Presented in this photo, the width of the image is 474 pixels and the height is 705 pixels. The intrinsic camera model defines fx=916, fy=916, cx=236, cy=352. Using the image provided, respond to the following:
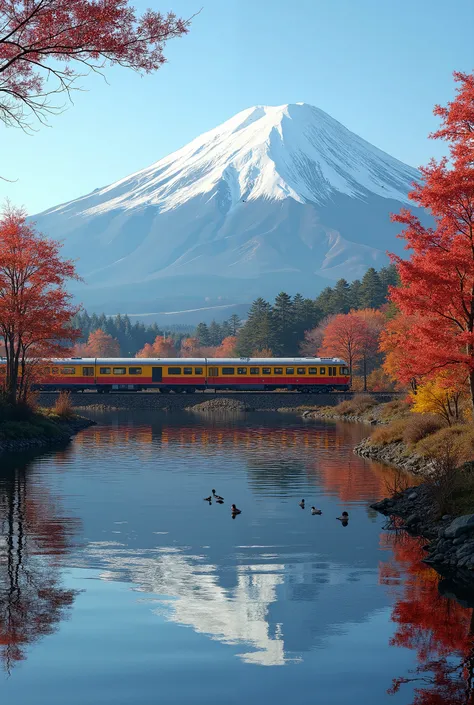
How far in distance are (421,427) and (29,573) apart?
22.7m

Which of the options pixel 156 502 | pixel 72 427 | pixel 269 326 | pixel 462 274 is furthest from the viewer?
pixel 269 326

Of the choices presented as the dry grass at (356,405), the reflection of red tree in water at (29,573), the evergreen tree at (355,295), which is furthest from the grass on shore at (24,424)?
the evergreen tree at (355,295)

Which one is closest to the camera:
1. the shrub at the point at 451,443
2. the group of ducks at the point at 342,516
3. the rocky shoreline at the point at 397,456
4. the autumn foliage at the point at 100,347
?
the group of ducks at the point at 342,516

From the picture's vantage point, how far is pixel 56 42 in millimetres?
14789

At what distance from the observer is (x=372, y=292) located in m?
134

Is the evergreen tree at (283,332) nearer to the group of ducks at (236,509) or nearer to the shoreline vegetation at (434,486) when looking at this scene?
the shoreline vegetation at (434,486)

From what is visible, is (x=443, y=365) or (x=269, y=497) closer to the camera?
(x=269, y=497)

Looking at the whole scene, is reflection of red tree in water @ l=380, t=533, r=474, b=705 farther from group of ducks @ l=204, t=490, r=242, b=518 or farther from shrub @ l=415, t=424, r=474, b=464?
shrub @ l=415, t=424, r=474, b=464

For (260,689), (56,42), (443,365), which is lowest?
(260,689)

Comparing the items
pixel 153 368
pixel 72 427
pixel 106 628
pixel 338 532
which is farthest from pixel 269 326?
pixel 106 628

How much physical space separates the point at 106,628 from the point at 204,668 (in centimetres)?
235

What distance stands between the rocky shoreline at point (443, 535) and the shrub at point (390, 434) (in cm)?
1556

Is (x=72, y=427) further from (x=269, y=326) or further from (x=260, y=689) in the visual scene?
(x=269, y=326)

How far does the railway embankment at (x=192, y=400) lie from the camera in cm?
8594
